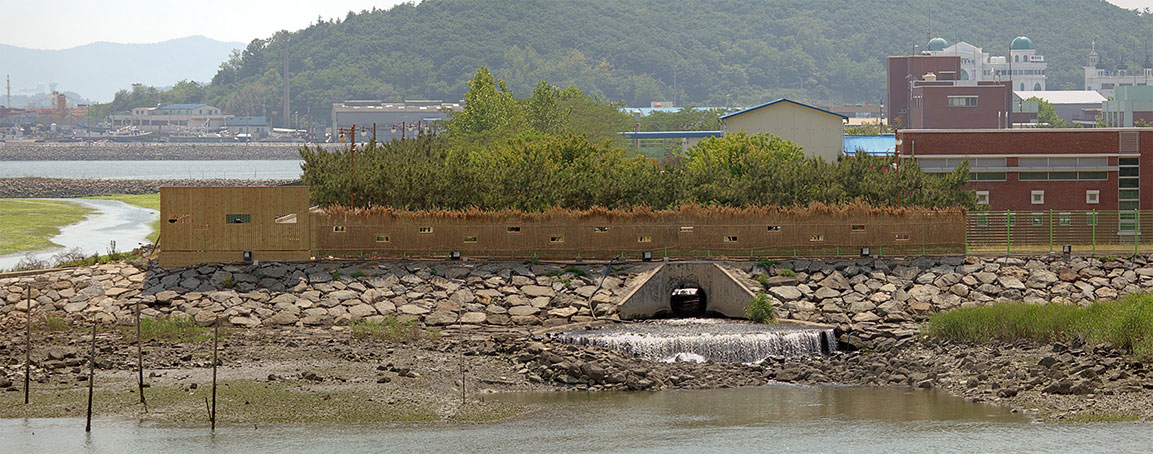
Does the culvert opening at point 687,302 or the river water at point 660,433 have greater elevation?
the culvert opening at point 687,302

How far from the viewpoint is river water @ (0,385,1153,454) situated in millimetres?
35781

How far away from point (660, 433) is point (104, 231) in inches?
3135

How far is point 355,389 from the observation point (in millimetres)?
42656

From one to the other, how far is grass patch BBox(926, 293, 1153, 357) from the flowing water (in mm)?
4541

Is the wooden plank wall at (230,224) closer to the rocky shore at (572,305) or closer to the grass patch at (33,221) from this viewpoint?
the rocky shore at (572,305)

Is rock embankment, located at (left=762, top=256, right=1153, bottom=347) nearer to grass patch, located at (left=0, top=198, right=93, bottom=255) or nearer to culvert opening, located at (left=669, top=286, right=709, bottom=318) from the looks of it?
culvert opening, located at (left=669, top=286, right=709, bottom=318)

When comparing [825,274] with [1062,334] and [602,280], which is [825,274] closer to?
[602,280]

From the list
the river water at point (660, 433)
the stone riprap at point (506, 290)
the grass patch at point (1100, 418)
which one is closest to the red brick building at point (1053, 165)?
the stone riprap at point (506, 290)

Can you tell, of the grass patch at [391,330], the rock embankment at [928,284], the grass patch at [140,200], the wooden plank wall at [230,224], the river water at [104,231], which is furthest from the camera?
the grass patch at [140,200]

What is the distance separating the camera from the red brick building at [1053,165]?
242 feet

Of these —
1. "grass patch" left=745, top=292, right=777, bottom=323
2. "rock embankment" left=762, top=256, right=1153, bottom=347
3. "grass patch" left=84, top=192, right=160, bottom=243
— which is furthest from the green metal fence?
"grass patch" left=84, top=192, right=160, bottom=243

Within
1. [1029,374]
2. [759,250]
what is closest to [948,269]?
[759,250]

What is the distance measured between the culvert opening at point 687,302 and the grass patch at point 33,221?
44424 mm

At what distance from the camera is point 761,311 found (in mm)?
56125
